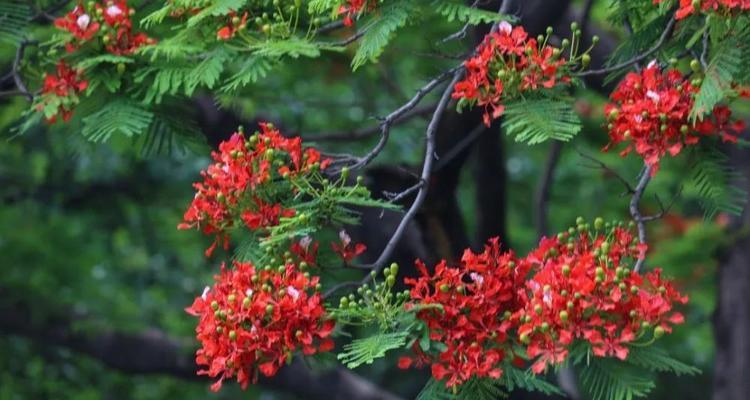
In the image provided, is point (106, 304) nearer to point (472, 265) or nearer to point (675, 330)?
point (675, 330)

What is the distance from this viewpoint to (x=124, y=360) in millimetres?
6617

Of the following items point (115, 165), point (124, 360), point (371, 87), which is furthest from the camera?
point (371, 87)

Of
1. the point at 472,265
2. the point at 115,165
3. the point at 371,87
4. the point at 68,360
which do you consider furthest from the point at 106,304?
the point at 472,265

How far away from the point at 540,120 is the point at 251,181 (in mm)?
682

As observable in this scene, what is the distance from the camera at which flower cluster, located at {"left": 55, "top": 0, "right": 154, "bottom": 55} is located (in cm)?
373

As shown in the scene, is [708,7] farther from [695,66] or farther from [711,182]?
[711,182]

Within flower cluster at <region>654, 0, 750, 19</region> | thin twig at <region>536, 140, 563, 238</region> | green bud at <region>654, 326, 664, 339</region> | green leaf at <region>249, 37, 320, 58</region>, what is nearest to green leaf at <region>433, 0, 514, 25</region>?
green leaf at <region>249, 37, 320, 58</region>

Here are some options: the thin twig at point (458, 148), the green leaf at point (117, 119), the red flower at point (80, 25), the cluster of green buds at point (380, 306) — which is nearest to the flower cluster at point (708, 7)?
the cluster of green buds at point (380, 306)

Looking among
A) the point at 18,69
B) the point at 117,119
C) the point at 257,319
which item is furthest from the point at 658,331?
the point at 18,69

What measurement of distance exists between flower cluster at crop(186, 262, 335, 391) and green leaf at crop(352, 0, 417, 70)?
51 cm

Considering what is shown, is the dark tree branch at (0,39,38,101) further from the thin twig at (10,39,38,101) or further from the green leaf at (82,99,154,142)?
the green leaf at (82,99,154,142)

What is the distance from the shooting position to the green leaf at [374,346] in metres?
2.85

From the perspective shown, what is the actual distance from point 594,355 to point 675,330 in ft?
17.3

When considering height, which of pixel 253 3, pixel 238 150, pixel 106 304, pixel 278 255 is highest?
pixel 253 3
